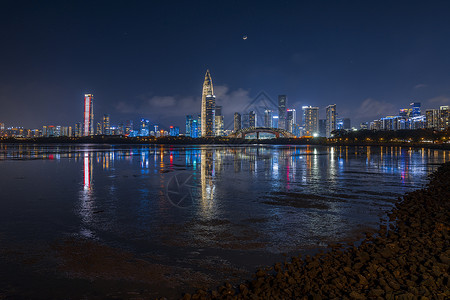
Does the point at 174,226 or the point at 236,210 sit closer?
the point at 174,226

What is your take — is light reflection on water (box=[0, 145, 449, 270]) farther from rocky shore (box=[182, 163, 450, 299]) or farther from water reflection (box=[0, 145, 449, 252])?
rocky shore (box=[182, 163, 450, 299])

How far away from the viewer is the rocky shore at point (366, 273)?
5.23 metres

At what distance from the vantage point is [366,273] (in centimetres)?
590

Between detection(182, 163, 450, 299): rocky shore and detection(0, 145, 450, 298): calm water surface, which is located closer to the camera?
detection(182, 163, 450, 299): rocky shore

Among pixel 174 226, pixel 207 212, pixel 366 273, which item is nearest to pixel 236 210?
pixel 207 212

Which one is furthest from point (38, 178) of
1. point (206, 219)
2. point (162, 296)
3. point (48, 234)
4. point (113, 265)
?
point (162, 296)

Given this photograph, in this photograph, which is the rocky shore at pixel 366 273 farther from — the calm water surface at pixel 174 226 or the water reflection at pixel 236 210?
the water reflection at pixel 236 210

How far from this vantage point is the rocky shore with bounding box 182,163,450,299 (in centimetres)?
523

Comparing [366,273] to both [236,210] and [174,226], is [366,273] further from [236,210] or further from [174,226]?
[236,210]

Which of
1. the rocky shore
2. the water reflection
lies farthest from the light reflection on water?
the rocky shore

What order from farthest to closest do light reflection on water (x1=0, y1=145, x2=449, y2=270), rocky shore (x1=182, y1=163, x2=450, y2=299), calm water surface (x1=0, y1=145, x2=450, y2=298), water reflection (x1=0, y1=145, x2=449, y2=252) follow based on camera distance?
water reflection (x1=0, y1=145, x2=449, y2=252), light reflection on water (x1=0, y1=145, x2=449, y2=270), calm water surface (x1=0, y1=145, x2=450, y2=298), rocky shore (x1=182, y1=163, x2=450, y2=299)

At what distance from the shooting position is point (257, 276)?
6.04 metres

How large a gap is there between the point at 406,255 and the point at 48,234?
925 centimetres

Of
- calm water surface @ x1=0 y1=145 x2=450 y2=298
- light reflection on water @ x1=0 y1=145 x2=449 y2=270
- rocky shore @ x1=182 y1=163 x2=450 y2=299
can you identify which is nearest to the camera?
rocky shore @ x1=182 y1=163 x2=450 y2=299
